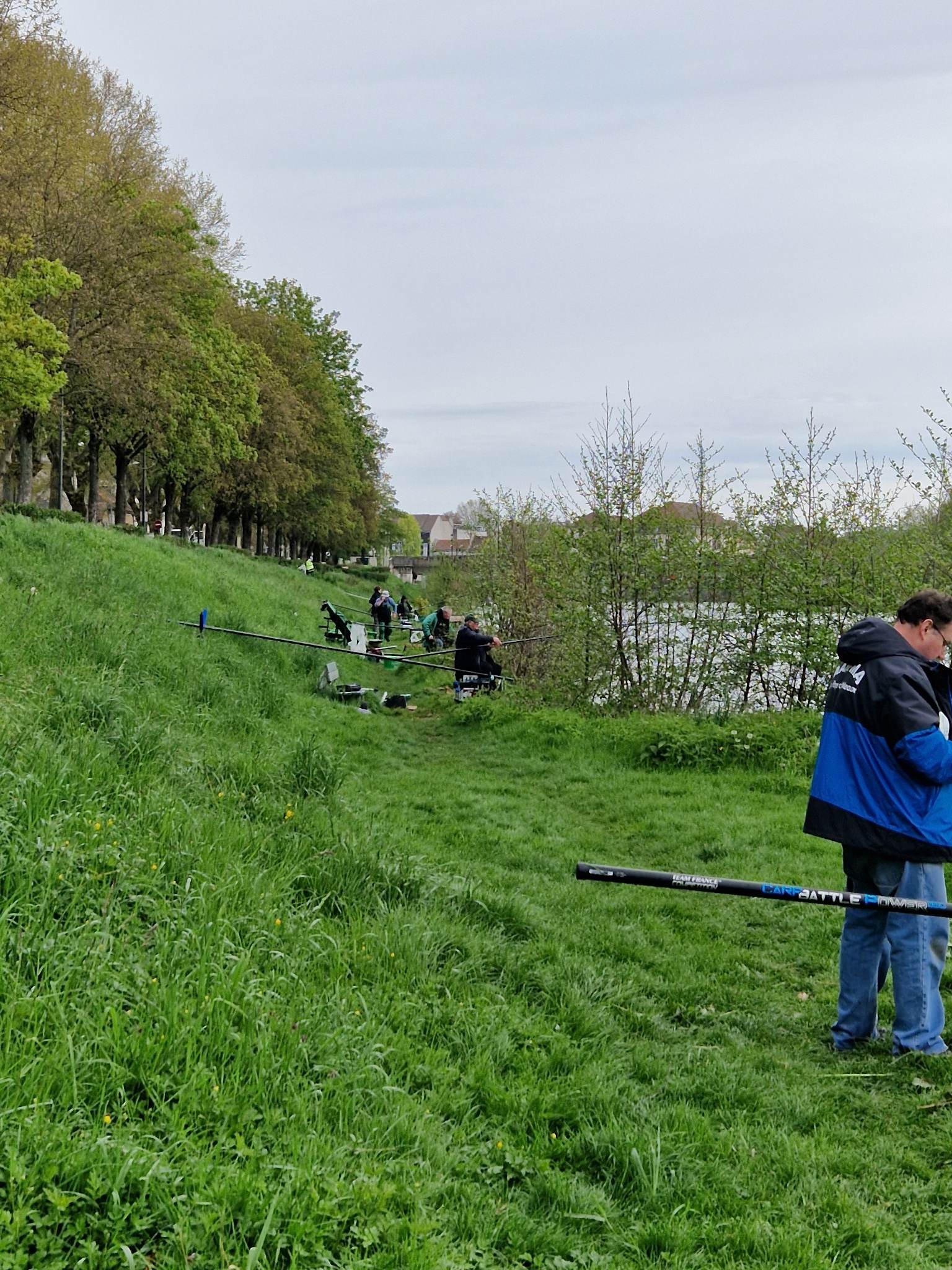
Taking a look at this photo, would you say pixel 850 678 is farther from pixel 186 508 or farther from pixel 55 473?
pixel 186 508

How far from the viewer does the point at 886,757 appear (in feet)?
13.8

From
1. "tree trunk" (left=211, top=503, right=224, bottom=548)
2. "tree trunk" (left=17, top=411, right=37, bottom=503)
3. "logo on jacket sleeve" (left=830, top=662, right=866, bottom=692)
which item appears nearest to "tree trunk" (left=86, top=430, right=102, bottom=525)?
"tree trunk" (left=17, top=411, right=37, bottom=503)

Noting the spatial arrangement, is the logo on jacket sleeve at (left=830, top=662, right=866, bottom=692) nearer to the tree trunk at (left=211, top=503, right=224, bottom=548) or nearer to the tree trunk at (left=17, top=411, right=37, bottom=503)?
the tree trunk at (left=17, top=411, right=37, bottom=503)

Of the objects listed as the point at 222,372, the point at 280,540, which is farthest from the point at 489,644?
the point at 280,540

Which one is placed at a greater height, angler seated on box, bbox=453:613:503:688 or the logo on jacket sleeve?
the logo on jacket sleeve

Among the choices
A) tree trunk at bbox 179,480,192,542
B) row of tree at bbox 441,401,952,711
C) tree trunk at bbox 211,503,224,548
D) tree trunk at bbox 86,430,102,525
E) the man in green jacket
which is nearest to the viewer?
row of tree at bbox 441,401,952,711

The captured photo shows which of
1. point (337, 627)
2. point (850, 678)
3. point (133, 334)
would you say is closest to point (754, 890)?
point (850, 678)

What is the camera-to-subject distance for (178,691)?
873cm

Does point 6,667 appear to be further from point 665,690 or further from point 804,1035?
point 665,690

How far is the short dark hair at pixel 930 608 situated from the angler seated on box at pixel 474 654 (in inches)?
410

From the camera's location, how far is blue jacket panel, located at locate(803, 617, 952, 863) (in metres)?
4.06

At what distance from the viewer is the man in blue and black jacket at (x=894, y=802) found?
4121mm

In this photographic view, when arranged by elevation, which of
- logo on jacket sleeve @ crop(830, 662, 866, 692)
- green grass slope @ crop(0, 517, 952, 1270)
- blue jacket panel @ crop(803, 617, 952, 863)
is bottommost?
green grass slope @ crop(0, 517, 952, 1270)

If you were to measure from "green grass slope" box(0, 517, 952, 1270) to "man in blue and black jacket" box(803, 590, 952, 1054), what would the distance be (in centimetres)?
29
